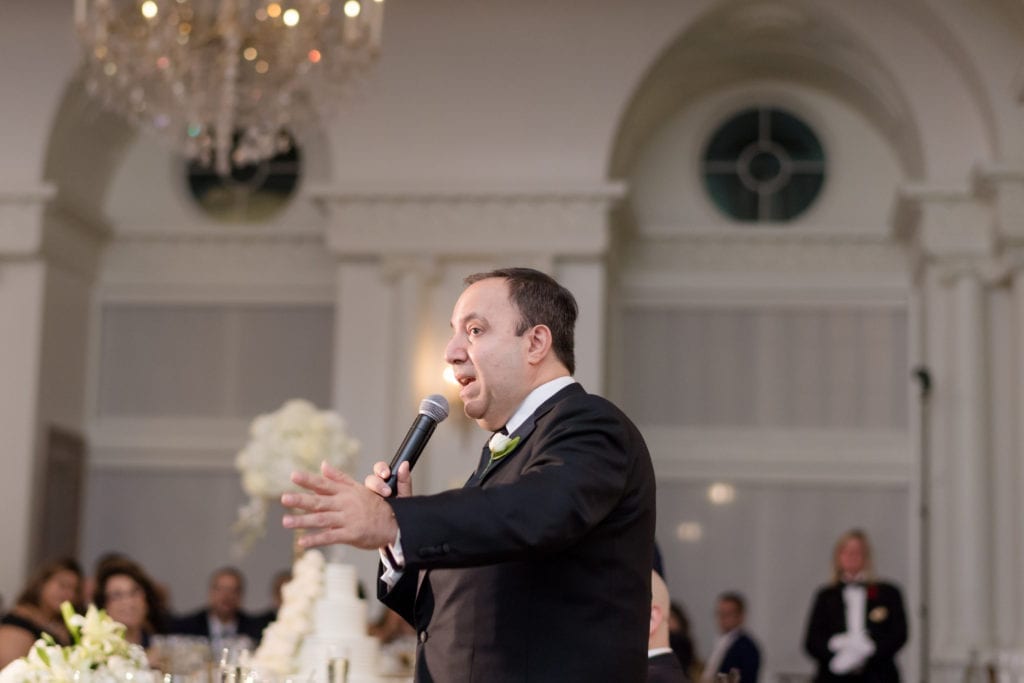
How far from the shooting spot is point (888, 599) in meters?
10.0

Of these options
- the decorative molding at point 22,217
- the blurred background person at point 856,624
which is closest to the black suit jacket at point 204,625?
the blurred background person at point 856,624

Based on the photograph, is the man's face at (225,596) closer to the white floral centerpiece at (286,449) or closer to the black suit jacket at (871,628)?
the black suit jacket at (871,628)

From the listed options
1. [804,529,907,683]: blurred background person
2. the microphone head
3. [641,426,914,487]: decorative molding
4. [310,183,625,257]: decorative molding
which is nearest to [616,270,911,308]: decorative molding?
[641,426,914,487]: decorative molding

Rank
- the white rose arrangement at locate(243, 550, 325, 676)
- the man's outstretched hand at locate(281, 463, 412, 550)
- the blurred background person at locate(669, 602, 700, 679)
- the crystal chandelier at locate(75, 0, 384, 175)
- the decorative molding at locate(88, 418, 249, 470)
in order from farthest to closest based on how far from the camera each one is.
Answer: the decorative molding at locate(88, 418, 249, 470), the crystal chandelier at locate(75, 0, 384, 175), the blurred background person at locate(669, 602, 700, 679), the white rose arrangement at locate(243, 550, 325, 676), the man's outstretched hand at locate(281, 463, 412, 550)

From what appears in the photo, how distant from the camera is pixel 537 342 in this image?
3078 millimetres

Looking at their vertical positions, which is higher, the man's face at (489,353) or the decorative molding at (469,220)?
the decorative molding at (469,220)

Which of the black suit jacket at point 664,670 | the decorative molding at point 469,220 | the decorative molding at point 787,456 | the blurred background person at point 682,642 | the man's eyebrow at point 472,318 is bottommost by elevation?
the blurred background person at point 682,642

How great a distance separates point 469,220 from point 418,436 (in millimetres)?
9681

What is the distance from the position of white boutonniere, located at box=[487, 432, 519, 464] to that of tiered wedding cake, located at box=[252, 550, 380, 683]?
317cm

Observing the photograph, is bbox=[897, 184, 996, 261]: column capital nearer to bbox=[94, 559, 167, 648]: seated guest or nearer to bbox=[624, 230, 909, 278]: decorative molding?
bbox=[624, 230, 909, 278]: decorative molding

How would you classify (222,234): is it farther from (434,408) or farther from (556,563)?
(556,563)

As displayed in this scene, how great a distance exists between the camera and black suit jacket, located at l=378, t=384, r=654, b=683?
2.71 m

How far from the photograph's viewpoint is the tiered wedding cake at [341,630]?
6.23 meters

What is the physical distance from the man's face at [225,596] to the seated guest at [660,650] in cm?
629
